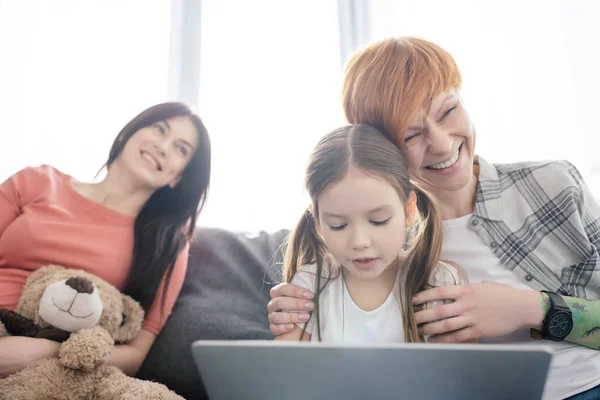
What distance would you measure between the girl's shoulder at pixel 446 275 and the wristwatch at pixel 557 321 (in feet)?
0.53

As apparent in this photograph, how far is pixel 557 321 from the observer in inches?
38.5

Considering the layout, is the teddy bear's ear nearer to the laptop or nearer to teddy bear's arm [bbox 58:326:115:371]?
teddy bear's arm [bbox 58:326:115:371]

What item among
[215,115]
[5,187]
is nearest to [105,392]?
[5,187]

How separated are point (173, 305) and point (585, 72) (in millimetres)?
1696

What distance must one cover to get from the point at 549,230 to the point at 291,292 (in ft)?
1.76

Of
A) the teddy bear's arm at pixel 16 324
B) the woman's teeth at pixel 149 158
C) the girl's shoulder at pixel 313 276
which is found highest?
the woman's teeth at pixel 149 158

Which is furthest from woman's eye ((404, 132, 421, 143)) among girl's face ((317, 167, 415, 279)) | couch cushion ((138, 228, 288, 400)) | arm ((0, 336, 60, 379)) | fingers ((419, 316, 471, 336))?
arm ((0, 336, 60, 379))

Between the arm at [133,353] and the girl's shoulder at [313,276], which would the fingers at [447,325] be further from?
the arm at [133,353]

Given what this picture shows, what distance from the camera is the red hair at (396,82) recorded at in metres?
1.04

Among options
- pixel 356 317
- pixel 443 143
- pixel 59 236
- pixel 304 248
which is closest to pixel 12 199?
pixel 59 236

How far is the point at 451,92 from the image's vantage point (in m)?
1.08

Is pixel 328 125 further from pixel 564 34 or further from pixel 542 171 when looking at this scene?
pixel 542 171

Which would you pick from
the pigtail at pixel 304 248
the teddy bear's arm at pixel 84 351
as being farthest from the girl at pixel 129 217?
the pigtail at pixel 304 248

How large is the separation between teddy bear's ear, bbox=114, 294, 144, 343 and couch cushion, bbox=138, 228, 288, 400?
0.07 meters
